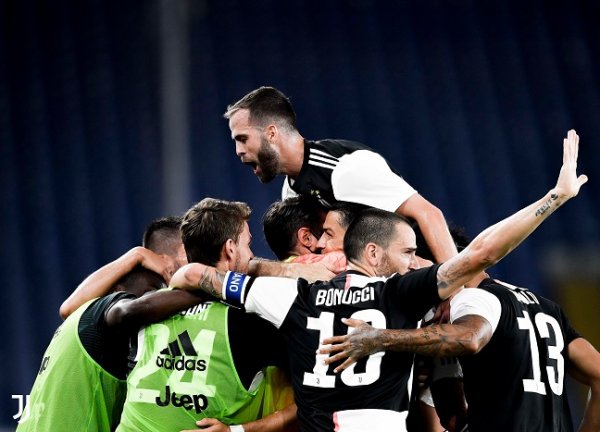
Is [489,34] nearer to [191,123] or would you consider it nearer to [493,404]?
[191,123]

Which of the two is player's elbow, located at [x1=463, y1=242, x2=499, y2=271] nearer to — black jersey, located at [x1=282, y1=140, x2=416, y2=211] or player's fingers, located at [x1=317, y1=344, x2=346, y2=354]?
player's fingers, located at [x1=317, y1=344, x2=346, y2=354]

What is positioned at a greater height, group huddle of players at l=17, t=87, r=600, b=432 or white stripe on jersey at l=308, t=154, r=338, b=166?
white stripe on jersey at l=308, t=154, r=338, b=166

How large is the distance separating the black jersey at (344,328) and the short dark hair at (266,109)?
118 centimetres

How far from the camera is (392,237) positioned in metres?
4.06

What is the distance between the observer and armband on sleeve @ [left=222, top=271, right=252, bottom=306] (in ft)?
13.2

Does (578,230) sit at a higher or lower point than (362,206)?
lower

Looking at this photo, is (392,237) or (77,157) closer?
(392,237)

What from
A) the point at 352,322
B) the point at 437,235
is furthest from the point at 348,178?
the point at 352,322

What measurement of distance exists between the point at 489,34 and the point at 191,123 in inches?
129

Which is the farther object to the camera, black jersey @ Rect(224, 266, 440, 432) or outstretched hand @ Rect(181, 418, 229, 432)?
outstretched hand @ Rect(181, 418, 229, 432)

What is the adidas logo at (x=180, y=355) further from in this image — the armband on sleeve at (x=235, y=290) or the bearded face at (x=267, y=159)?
the bearded face at (x=267, y=159)

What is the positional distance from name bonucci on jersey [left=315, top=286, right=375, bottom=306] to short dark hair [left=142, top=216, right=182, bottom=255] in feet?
3.88

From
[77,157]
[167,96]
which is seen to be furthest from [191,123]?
[77,157]

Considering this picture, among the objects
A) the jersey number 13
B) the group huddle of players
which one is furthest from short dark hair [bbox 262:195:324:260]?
the jersey number 13
